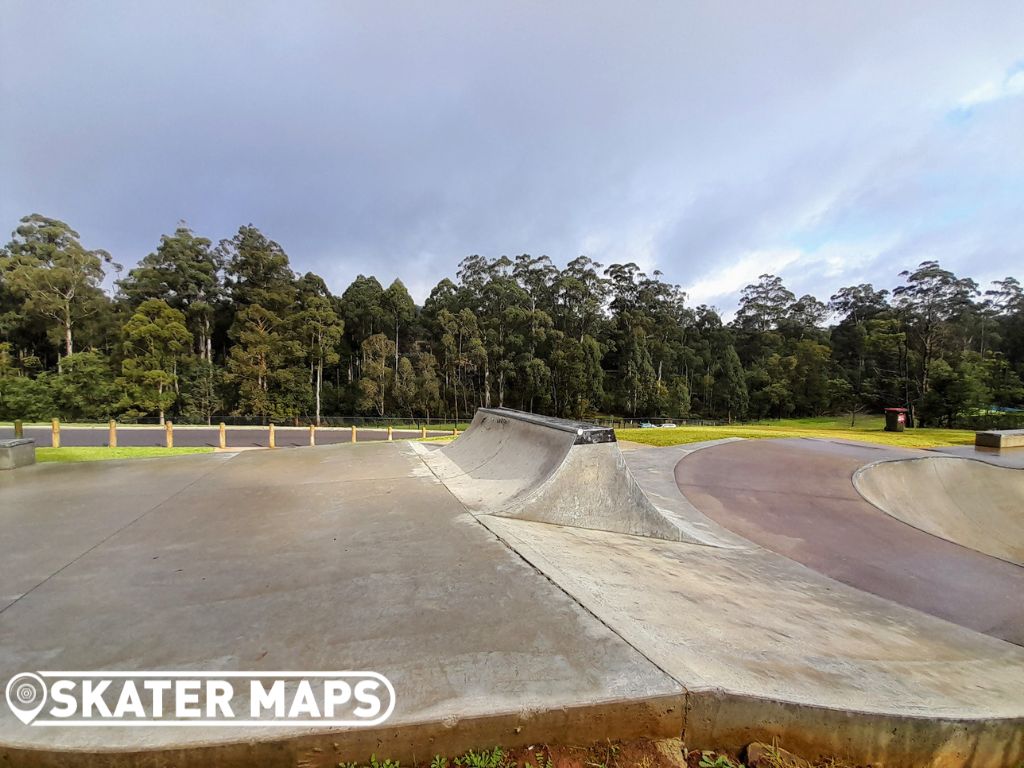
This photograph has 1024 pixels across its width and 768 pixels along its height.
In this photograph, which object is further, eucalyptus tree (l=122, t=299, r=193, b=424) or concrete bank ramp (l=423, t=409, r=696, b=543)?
eucalyptus tree (l=122, t=299, r=193, b=424)

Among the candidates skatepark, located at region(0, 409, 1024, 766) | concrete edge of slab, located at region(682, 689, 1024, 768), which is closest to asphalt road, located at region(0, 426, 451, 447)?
skatepark, located at region(0, 409, 1024, 766)

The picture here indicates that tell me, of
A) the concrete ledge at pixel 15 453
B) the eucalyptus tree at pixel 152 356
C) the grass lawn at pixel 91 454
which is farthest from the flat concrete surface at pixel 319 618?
the eucalyptus tree at pixel 152 356

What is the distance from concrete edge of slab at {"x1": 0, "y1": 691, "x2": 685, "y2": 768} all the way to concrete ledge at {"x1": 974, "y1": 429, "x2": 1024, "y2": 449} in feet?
53.3

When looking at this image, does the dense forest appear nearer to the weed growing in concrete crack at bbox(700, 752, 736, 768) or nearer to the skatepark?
the skatepark

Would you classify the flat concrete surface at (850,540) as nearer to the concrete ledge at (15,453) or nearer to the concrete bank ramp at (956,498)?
the concrete bank ramp at (956,498)

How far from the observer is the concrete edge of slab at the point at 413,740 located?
4.57ft

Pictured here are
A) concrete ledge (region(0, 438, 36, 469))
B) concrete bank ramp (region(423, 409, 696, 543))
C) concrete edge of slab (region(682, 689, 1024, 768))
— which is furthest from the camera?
concrete ledge (region(0, 438, 36, 469))

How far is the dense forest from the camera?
25.3 metres

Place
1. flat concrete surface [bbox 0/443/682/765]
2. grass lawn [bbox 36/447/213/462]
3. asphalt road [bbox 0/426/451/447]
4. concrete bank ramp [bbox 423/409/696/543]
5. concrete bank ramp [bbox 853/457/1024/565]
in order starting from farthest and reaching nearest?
asphalt road [bbox 0/426/451/447] < grass lawn [bbox 36/447/213/462] < concrete bank ramp [bbox 853/457/1024/565] < concrete bank ramp [bbox 423/409/696/543] < flat concrete surface [bbox 0/443/682/765]

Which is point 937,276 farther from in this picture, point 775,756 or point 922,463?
point 775,756

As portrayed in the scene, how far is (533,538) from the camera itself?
3.42 metres

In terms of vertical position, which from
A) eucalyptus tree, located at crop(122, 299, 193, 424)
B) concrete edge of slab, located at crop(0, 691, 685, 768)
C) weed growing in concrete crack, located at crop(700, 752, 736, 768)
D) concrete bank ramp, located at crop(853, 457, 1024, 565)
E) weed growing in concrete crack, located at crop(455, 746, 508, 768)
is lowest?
concrete bank ramp, located at crop(853, 457, 1024, 565)

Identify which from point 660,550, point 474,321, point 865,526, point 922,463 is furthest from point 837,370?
point 660,550

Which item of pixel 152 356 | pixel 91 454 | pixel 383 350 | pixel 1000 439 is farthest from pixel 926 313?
pixel 152 356
